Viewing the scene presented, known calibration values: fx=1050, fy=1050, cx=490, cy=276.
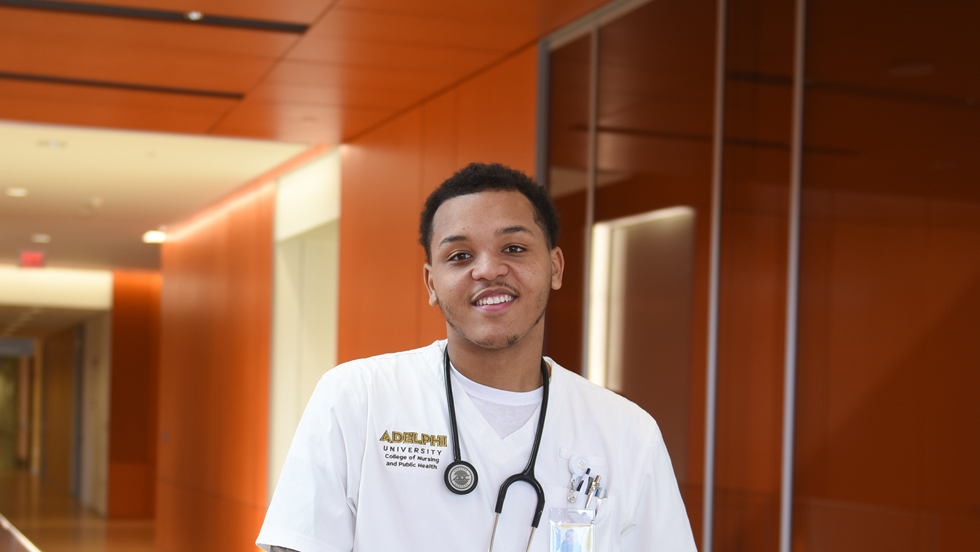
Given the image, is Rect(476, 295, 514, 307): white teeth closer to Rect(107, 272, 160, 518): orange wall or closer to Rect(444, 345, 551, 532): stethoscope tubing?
Rect(444, 345, 551, 532): stethoscope tubing

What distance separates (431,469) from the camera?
1.68m

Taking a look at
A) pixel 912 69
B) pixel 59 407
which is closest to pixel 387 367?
pixel 912 69

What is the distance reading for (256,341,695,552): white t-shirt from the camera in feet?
5.40

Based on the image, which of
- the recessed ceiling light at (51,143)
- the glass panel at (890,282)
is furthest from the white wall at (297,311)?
the glass panel at (890,282)

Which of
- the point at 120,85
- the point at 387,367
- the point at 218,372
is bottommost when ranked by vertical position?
the point at 218,372

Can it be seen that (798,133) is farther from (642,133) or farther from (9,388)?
(9,388)

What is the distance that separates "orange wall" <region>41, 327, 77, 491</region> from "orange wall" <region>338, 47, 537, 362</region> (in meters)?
15.8

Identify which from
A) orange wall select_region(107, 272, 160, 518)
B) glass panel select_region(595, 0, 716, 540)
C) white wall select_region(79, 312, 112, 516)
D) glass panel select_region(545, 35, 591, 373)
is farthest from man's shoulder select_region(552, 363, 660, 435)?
white wall select_region(79, 312, 112, 516)

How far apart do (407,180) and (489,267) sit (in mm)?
4703

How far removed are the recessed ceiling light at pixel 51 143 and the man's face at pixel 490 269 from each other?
666 cm

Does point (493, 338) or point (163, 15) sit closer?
point (493, 338)

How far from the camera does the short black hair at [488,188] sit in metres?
1.78

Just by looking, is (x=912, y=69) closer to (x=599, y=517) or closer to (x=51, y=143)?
(x=599, y=517)

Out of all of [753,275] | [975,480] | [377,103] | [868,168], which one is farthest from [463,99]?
[975,480]
